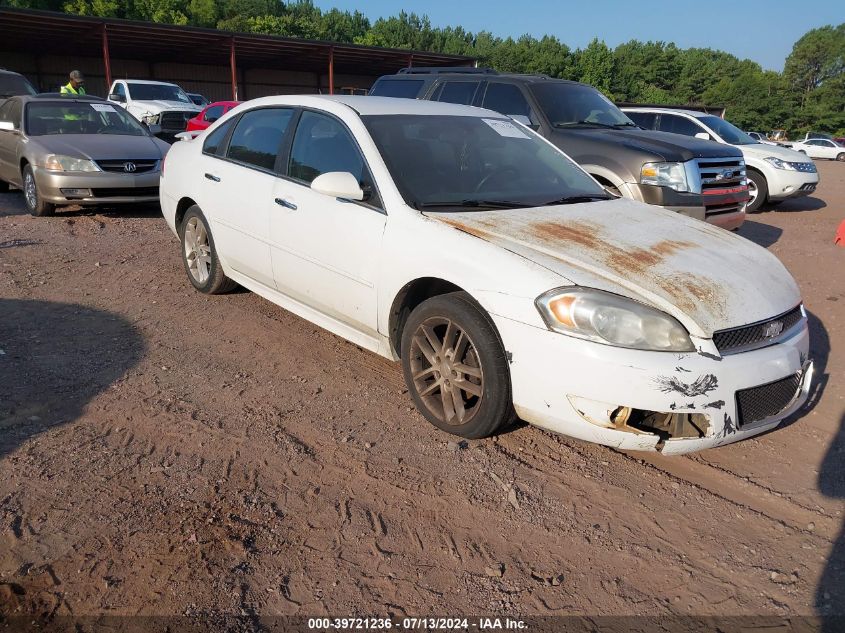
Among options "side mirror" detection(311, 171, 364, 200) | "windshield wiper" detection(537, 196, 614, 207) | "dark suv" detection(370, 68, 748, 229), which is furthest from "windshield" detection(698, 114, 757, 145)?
"side mirror" detection(311, 171, 364, 200)

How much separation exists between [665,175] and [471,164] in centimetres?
404

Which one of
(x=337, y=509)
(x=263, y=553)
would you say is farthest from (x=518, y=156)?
(x=263, y=553)

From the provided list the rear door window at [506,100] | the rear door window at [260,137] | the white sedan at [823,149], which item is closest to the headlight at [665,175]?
the rear door window at [506,100]

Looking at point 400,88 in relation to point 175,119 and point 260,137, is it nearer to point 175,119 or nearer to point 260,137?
point 260,137

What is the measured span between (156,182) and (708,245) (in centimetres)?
744

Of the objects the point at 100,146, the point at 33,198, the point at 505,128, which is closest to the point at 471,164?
the point at 505,128

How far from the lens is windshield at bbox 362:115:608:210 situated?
154 inches

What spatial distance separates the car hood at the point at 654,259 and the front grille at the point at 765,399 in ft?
1.00

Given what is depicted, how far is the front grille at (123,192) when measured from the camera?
28.2ft

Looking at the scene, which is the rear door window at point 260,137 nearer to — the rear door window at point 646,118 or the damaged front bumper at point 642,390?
the damaged front bumper at point 642,390

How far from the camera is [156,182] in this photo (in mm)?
9000

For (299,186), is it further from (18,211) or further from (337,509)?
(18,211)

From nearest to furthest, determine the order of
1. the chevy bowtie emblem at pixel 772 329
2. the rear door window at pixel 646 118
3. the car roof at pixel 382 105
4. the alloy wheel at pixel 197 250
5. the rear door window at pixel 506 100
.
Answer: the chevy bowtie emblem at pixel 772 329 < the car roof at pixel 382 105 < the alloy wheel at pixel 197 250 < the rear door window at pixel 506 100 < the rear door window at pixel 646 118

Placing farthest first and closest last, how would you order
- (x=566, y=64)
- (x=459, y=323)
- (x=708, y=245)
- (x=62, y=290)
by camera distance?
1. (x=566, y=64)
2. (x=62, y=290)
3. (x=708, y=245)
4. (x=459, y=323)
